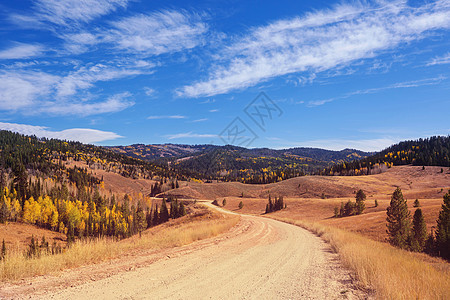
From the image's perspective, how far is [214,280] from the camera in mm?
7941

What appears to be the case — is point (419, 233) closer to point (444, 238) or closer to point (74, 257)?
point (444, 238)

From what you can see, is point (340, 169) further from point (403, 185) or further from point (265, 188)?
point (265, 188)

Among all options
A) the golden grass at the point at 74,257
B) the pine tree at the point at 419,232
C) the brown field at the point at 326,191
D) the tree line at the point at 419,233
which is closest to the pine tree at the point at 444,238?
the tree line at the point at 419,233

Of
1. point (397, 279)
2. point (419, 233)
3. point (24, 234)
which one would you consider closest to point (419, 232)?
point (419, 233)

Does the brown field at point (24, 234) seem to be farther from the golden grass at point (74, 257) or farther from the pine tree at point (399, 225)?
the pine tree at point (399, 225)

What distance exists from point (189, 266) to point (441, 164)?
200m

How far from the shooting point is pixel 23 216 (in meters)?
78.1

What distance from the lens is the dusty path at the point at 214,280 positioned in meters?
6.63

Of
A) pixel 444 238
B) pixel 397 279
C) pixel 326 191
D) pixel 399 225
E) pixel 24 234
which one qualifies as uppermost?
pixel 397 279

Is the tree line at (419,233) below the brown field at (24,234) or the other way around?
the other way around

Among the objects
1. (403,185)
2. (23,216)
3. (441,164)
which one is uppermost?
(441,164)

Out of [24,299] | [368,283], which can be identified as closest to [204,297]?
[24,299]

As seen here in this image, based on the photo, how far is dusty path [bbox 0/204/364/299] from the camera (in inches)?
261

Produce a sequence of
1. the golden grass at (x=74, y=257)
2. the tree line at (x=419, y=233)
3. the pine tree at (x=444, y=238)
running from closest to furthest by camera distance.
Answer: the golden grass at (x=74, y=257)
the pine tree at (x=444, y=238)
the tree line at (x=419, y=233)
